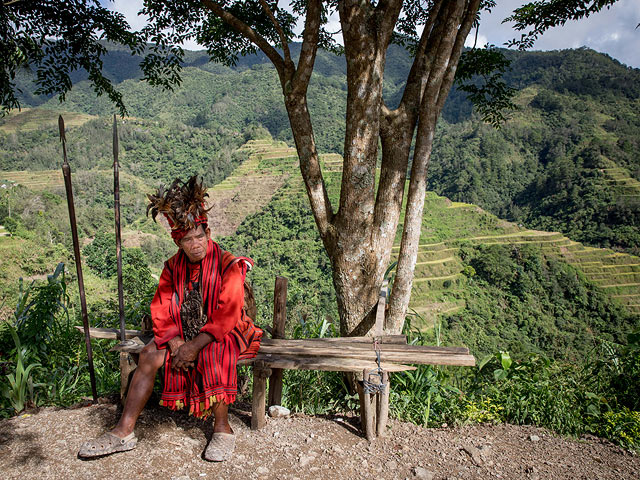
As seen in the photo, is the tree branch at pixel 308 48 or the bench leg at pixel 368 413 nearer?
the bench leg at pixel 368 413

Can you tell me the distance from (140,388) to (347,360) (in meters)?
1.12

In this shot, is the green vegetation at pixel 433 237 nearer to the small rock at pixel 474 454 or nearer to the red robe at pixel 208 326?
the small rock at pixel 474 454

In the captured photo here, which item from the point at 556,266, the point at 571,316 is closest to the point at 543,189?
the point at 556,266

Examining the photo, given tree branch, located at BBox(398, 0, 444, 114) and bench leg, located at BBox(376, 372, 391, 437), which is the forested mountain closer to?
tree branch, located at BBox(398, 0, 444, 114)

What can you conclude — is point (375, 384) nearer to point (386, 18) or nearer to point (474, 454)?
point (474, 454)

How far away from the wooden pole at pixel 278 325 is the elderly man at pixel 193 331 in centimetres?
41

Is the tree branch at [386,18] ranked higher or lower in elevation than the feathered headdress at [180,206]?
higher

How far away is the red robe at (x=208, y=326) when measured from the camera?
224cm

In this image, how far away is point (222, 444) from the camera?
224 cm

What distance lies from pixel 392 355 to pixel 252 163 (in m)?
54.3

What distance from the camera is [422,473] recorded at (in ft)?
7.24

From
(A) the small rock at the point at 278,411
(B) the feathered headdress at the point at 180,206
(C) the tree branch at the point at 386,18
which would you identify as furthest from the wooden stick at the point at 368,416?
(C) the tree branch at the point at 386,18

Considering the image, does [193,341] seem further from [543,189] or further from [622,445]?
[543,189]

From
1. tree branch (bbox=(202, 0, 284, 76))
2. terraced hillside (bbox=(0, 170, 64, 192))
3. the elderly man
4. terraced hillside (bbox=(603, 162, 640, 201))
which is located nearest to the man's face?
the elderly man
